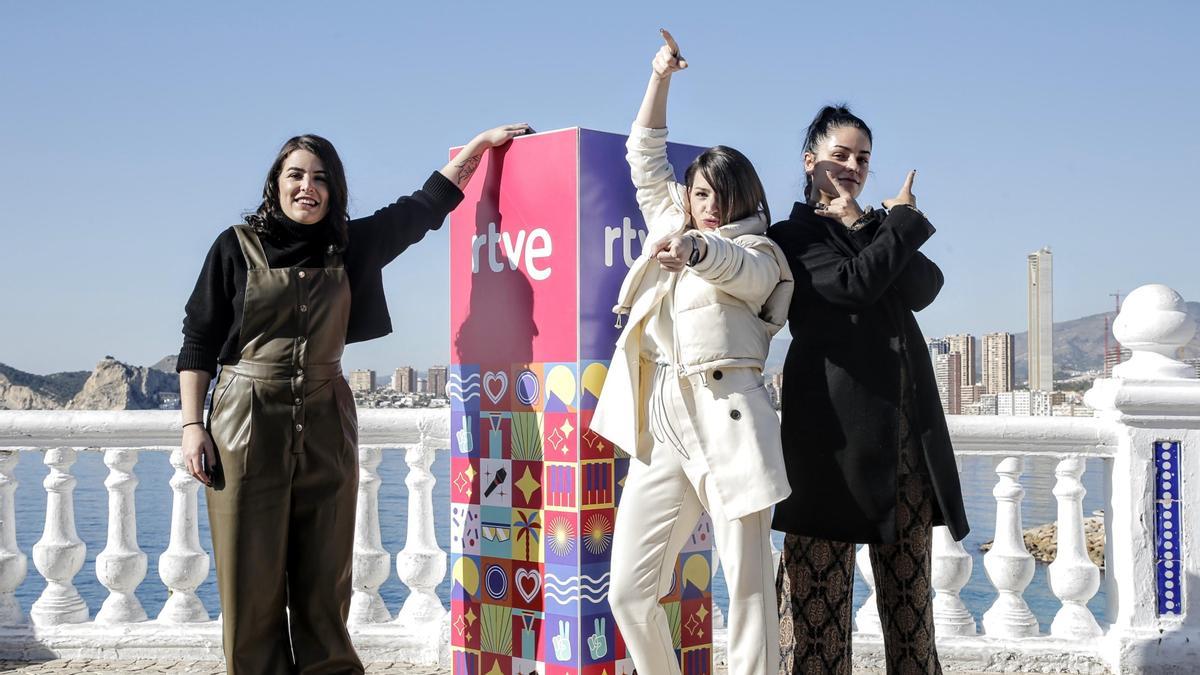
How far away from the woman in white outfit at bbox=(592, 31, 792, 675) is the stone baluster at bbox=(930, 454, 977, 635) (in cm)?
173

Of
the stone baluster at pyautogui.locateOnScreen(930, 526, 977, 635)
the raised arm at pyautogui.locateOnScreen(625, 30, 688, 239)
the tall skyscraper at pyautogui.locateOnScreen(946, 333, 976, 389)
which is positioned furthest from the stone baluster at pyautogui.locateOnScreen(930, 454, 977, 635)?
the tall skyscraper at pyautogui.locateOnScreen(946, 333, 976, 389)

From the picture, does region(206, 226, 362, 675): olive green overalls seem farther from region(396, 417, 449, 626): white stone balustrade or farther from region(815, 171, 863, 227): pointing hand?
region(815, 171, 863, 227): pointing hand

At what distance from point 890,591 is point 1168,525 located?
187 centimetres

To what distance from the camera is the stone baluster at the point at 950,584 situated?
4309 mm

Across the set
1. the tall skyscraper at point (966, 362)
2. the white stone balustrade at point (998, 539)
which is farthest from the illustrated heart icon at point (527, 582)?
the tall skyscraper at point (966, 362)

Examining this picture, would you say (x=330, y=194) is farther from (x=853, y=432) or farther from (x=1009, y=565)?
(x=1009, y=565)

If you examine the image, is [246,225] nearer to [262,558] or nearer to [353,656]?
[262,558]

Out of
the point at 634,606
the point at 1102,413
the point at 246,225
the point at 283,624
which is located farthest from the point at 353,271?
the point at 1102,413

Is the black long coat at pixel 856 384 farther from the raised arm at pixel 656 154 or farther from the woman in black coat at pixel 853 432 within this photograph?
the raised arm at pixel 656 154

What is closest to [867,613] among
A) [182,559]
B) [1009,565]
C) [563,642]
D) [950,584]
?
[950,584]

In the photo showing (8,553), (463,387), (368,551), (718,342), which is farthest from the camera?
(8,553)

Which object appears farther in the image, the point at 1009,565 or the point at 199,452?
the point at 1009,565

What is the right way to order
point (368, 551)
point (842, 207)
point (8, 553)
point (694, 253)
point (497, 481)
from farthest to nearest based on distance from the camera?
point (8, 553) < point (368, 551) < point (497, 481) < point (842, 207) < point (694, 253)

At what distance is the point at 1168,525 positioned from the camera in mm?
4219
